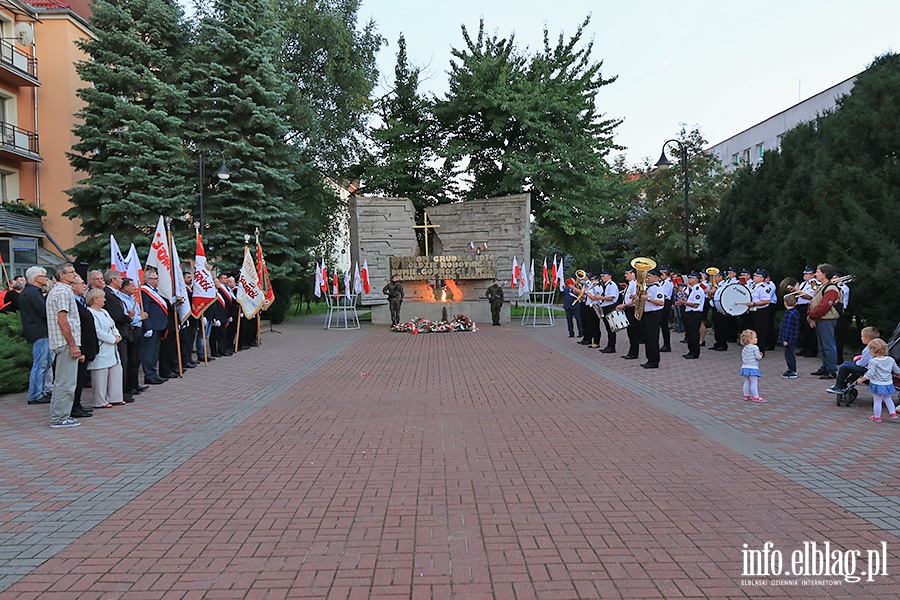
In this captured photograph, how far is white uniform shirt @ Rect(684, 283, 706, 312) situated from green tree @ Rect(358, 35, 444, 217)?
17071mm

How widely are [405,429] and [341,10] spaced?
2684cm

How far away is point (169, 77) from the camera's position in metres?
23.8

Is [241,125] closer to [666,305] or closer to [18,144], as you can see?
[18,144]

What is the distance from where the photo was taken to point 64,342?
783 centimetres

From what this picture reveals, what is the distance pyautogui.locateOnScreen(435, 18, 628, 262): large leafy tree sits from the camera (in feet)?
90.4

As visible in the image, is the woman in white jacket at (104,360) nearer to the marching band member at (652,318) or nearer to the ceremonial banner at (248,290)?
the ceremonial banner at (248,290)

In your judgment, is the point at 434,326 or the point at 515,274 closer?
the point at 434,326

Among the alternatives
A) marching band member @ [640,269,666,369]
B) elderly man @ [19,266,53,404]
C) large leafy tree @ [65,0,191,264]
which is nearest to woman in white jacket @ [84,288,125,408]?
elderly man @ [19,266,53,404]

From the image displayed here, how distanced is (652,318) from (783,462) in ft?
22.4

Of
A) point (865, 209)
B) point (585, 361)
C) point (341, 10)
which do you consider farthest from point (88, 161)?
point (865, 209)

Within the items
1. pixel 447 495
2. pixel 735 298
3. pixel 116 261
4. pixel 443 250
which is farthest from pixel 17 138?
pixel 447 495

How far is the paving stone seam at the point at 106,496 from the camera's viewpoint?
4.21 metres

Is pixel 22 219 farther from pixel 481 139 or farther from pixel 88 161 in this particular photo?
pixel 481 139

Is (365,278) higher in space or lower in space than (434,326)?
higher
